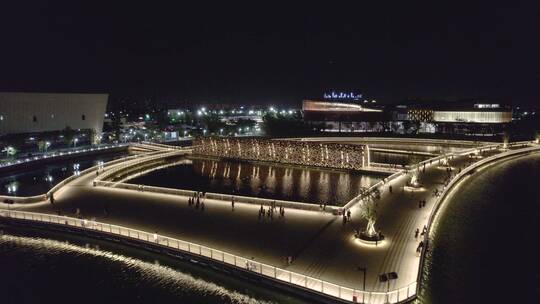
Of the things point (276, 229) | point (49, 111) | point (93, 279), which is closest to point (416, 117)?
point (49, 111)

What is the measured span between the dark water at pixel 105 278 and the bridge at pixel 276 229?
105 centimetres

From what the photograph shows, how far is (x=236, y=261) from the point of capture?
23234 mm

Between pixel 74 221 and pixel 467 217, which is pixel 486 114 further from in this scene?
pixel 74 221

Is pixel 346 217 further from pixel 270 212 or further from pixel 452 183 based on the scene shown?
pixel 452 183

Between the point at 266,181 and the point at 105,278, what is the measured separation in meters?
27.8

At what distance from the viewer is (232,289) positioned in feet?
73.2

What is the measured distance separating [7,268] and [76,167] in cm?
3963

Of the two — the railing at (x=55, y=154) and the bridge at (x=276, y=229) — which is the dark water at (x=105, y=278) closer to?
the bridge at (x=276, y=229)

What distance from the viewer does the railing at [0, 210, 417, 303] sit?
19.1m

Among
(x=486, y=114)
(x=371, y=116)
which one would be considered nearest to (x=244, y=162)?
(x=371, y=116)

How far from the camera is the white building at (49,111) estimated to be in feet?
240

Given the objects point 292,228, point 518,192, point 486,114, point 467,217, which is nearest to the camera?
point 292,228

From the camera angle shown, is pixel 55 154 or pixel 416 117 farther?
pixel 416 117

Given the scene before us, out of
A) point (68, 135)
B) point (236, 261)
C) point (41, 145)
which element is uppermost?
point (68, 135)
